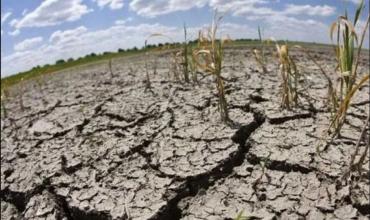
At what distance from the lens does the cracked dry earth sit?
2.32 meters

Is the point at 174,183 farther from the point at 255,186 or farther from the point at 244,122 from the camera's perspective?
the point at 244,122

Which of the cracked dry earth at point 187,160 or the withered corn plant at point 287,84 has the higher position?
the withered corn plant at point 287,84

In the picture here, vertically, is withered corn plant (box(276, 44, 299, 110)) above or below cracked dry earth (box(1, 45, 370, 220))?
above

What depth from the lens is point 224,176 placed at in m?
2.54

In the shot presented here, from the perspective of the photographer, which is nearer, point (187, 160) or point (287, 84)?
point (187, 160)

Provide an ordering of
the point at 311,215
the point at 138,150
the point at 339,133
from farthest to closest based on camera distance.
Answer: the point at 138,150
the point at 339,133
the point at 311,215

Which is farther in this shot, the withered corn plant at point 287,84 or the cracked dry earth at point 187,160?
the withered corn plant at point 287,84

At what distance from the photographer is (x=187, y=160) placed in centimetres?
272

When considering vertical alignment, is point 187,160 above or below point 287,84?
below

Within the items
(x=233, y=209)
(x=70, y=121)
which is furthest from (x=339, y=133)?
(x=70, y=121)

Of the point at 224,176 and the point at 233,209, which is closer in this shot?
the point at 233,209

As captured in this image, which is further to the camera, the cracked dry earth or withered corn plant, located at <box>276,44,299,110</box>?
withered corn plant, located at <box>276,44,299,110</box>

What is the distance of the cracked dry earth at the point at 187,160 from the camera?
7.60 feet

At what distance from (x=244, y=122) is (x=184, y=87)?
118 centimetres
